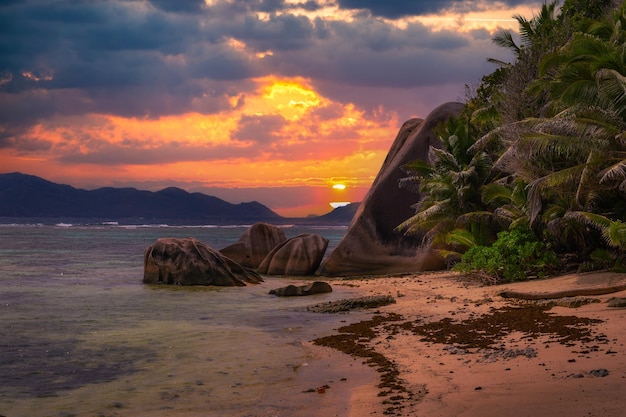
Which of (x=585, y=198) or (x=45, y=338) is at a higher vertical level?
(x=585, y=198)

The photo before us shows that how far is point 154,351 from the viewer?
38.3 feet

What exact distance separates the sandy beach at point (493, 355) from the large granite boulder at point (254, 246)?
17.6 m

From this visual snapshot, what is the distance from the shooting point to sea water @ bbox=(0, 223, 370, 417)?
8344 mm

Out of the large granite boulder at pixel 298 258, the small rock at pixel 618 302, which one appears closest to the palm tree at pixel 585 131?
the small rock at pixel 618 302

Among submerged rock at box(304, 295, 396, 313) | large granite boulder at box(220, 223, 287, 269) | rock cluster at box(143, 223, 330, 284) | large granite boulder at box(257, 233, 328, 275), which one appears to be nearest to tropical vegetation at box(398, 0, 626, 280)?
submerged rock at box(304, 295, 396, 313)

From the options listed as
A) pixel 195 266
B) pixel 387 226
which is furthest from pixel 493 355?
pixel 387 226

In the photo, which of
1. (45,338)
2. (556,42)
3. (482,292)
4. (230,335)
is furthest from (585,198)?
(45,338)

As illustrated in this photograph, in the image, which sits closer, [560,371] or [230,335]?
[560,371]

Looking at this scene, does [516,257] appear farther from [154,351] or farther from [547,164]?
[154,351]

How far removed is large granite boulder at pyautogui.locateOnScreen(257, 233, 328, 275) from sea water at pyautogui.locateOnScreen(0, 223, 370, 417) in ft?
27.6

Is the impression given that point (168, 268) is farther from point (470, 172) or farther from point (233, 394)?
point (233, 394)

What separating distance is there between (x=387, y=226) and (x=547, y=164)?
13.1 m

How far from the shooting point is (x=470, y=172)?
23.9 meters

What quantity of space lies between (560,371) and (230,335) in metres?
7.37
